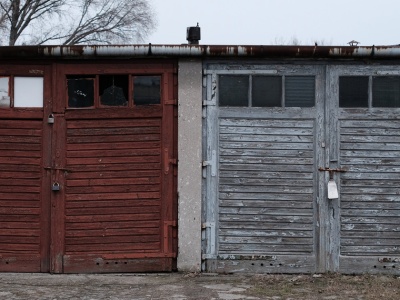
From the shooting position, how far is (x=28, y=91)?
9406 millimetres

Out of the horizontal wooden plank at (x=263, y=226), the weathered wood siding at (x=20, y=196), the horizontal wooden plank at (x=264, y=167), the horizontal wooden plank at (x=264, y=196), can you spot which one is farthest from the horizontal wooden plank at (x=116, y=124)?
the horizontal wooden plank at (x=263, y=226)

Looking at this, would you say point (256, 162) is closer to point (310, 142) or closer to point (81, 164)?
point (310, 142)

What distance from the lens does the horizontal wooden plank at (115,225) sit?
30.6 feet

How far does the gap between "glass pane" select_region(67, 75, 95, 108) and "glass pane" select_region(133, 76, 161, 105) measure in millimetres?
563

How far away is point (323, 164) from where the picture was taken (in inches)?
368

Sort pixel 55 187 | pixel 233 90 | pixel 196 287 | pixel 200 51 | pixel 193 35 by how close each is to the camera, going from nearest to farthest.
Result: 1. pixel 196 287
2. pixel 200 51
3. pixel 55 187
4. pixel 233 90
5. pixel 193 35

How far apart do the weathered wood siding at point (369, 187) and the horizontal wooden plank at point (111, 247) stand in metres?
2.44

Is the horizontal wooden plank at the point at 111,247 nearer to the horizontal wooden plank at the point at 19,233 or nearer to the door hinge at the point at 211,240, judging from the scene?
the horizontal wooden plank at the point at 19,233

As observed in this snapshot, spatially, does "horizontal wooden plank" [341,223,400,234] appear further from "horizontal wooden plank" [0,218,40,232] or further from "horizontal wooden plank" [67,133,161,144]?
"horizontal wooden plank" [0,218,40,232]

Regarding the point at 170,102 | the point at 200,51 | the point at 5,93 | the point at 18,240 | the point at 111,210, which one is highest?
the point at 200,51

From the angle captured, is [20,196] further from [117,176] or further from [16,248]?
[117,176]

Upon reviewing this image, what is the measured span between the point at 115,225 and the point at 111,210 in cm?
20

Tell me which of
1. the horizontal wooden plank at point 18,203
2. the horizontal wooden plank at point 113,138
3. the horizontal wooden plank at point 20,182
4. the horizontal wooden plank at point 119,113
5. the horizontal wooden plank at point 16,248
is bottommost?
the horizontal wooden plank at point 16,248

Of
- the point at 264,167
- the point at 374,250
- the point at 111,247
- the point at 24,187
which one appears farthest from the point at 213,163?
the point at 24,187
